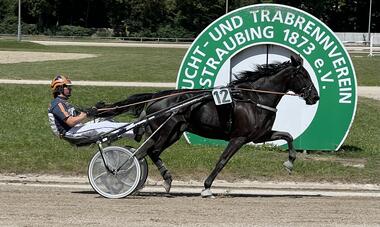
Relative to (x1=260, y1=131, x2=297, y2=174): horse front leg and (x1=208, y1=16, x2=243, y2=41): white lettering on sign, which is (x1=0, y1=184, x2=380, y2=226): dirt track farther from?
(x1=208, y1=16, x2=243, y2=41): white lettering on sign

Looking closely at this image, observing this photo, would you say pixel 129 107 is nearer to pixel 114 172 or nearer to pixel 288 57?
pixel 114 172

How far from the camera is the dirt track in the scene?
7.39 meters

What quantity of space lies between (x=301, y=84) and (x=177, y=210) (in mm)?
2753

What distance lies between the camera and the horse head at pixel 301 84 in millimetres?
9555

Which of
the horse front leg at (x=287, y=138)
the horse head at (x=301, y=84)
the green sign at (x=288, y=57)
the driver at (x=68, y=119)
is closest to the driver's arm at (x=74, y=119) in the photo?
the driver at (x=68, y=119)

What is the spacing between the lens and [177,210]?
26.6 feet

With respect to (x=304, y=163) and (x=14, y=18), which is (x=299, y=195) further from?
(x=14, y=18)

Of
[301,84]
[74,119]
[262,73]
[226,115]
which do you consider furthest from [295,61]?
[74,119]

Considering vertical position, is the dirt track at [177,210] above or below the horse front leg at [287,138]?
below

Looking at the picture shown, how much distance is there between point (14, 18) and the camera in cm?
9269

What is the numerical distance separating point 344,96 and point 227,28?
8.80 feet

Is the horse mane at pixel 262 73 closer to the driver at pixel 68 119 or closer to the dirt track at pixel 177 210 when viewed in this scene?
the dirt track at pixel 177 210

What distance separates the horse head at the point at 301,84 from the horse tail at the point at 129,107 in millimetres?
1981

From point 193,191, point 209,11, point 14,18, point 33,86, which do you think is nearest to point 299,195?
point 193,191
